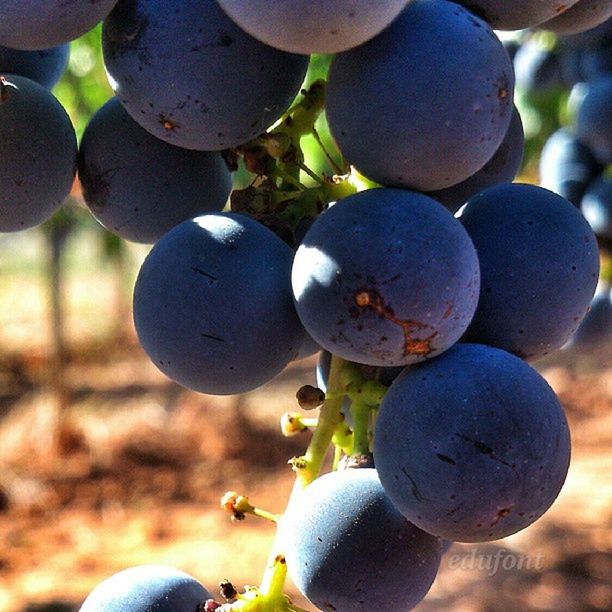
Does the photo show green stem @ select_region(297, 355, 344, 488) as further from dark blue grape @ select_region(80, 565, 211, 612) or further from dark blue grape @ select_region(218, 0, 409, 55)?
dark blue grape @ select_region(218, 0, 409, 55)

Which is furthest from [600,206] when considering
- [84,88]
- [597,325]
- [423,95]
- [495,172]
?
[84,88]

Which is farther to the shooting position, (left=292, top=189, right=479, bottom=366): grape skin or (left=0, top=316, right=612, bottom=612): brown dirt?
(left=0, top=316, right=612, bottom=612): brown dirt

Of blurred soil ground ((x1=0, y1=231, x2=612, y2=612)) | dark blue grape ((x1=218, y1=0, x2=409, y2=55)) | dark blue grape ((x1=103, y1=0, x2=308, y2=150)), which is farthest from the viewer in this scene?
blurred soil ground ((x1=0, y1=231, x2=612, y2=612))

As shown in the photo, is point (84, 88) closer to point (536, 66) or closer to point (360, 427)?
point (536, 66)

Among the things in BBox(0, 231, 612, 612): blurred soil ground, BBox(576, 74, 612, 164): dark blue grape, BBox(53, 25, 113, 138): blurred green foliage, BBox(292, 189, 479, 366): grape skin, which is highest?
BBox(292, 189, 479, 366): grape skin

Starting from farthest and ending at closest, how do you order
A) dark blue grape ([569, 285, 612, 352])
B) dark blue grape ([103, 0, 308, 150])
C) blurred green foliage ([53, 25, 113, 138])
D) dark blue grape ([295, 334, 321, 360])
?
blurred green foliage ([53, 25, 113, 138])
dark blue grape ([569, 285, 612, 352])
dark blue grape ([295, 334, 321, 360])
dark blue grape ([103, 0, 308, 150])

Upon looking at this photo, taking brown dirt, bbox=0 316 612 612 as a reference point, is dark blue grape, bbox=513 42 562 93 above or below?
above

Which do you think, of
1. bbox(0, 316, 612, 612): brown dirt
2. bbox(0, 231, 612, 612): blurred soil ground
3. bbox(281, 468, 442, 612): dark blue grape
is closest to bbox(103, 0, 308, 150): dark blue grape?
bbox(281, 468, 442, 612): dark blue grape
